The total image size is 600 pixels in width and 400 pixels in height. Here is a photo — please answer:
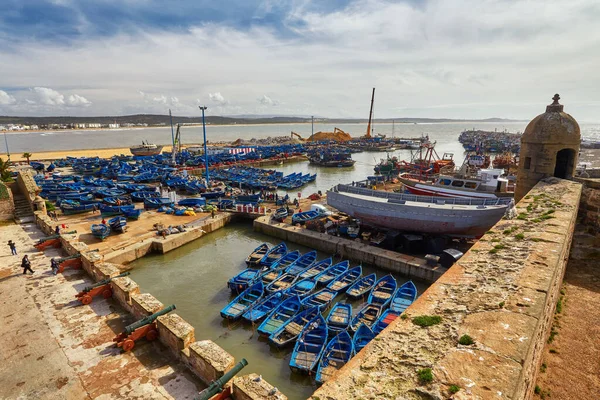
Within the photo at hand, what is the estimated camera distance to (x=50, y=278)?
1408 cm

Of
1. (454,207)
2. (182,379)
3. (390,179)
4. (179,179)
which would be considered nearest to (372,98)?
(390,179)

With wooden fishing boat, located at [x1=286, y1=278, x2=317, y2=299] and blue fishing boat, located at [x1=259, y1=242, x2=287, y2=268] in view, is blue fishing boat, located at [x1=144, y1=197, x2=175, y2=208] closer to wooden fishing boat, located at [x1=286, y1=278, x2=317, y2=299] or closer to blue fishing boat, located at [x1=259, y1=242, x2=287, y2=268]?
blue fishing boat, located at [x1=259, y1=242, x2=287, y2=268]

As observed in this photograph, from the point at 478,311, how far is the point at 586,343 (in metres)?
4.75

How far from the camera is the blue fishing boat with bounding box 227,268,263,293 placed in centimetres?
1745

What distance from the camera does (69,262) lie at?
1480cm

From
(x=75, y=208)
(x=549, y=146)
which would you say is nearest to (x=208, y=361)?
(x=549, y=146)

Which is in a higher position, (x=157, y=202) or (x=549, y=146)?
(x=549, y=146)

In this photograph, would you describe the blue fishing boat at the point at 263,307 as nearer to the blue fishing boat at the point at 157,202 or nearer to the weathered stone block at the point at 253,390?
the weathered stone block at the point at 253,390

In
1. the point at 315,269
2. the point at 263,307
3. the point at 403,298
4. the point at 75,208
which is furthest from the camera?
the point at 75,208

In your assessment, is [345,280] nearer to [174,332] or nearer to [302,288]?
[302,288]

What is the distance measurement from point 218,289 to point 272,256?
14.4 ft

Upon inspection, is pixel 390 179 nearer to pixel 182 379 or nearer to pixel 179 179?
pixel 179 179

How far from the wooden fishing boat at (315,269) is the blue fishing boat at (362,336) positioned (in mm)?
5800

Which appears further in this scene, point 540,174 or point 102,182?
point 102,182
